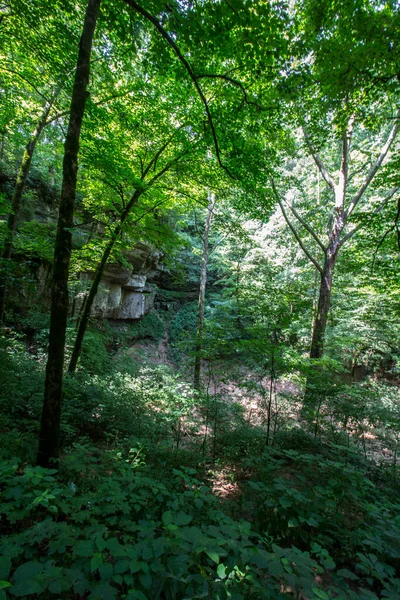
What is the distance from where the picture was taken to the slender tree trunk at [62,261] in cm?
323

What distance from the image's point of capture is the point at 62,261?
3.32 m

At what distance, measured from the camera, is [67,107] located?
7.09 meters

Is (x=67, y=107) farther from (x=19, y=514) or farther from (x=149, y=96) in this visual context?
(x=19, y=514)

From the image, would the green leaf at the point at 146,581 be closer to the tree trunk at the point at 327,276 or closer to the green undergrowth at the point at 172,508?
the green undergrowth at the point at 172,508

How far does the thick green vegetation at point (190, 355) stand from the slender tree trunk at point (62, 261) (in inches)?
0.9

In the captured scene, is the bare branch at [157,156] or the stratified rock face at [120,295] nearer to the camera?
the bare branch at [157,156]

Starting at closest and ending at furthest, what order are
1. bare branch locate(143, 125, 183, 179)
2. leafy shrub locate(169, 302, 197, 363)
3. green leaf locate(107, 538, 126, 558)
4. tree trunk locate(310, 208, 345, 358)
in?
1. green leaf locate(107, 538, 126, 558)
2. bare branch locate(143, 125, 183, 179)
3. tree trunk locate(310, 208, 345, 358)
4. leafy shrub locate(169, 302, 197, 363)

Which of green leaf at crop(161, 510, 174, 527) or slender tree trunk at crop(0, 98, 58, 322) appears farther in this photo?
slender tree trunk at crop(0, 98, 58, 322)

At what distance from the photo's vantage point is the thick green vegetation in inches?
69.2

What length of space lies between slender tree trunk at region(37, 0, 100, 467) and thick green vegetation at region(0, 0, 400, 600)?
2cm

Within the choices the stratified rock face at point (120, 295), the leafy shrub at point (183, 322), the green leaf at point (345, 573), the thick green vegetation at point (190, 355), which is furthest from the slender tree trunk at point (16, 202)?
the leafy shrub at point (183, 322)

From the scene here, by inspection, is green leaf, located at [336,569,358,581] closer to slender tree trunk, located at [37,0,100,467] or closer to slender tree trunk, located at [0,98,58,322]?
slender tree trunk, located at [37,0,100,467]

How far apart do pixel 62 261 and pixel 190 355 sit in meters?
3.69

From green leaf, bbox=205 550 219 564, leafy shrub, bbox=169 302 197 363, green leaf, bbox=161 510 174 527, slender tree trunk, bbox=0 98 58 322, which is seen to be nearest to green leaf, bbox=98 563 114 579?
green leaf, bbox=161 510 174 527
